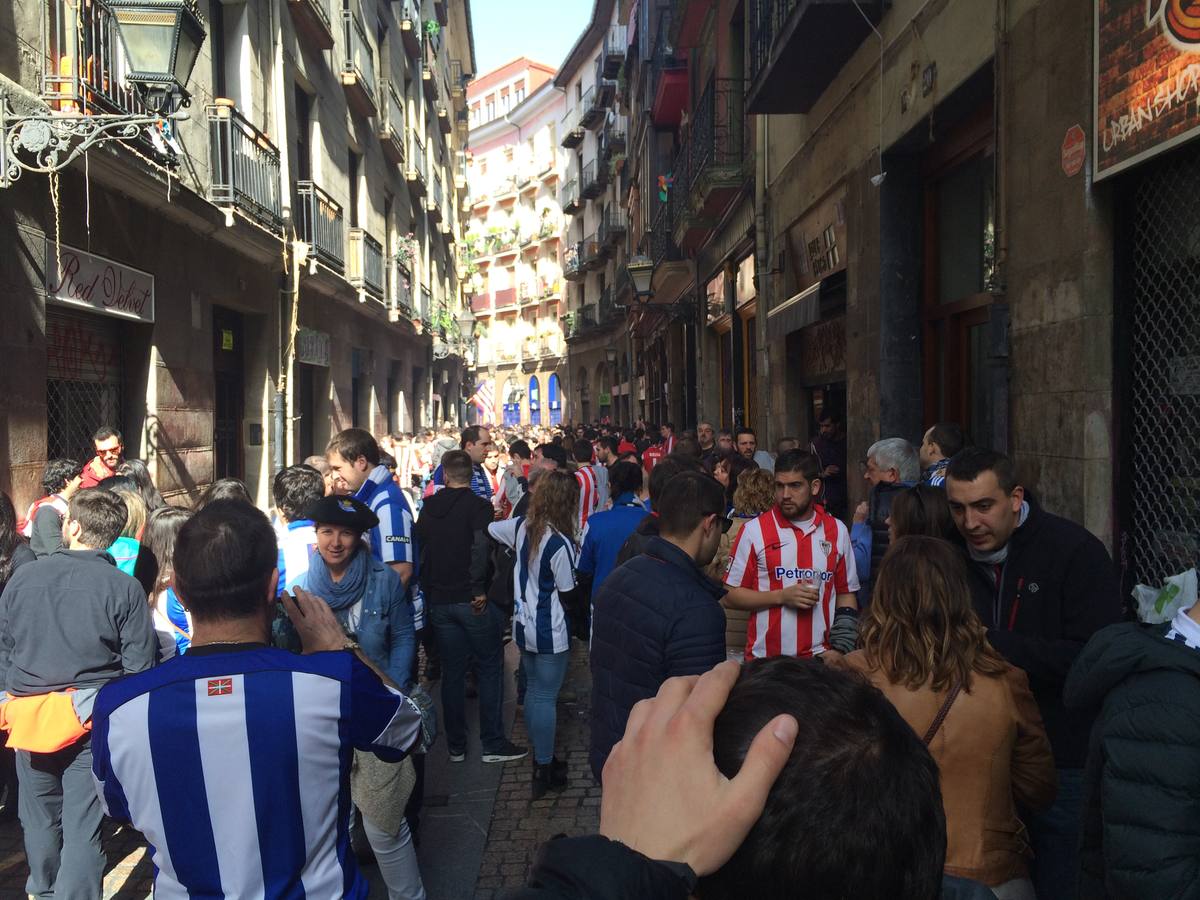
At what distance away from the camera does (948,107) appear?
21.6 feet

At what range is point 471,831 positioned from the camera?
4.61m

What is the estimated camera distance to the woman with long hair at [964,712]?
7.75 ft

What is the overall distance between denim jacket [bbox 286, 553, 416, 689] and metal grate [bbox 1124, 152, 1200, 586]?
144 inches

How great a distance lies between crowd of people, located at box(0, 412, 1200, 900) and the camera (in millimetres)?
958

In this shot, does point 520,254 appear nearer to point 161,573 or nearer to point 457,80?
point 457,80

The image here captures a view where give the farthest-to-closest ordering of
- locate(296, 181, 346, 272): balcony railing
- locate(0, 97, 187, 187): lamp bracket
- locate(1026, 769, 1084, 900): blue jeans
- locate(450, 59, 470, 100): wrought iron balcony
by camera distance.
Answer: locate(450, 59, 470, 100): wrought iron balcony < locate(296, 181, 346, 272): balcony railing < locate(0, 97, 187, 187): lamp bracket < locate(1026, 769, 1084, 900): blue jeans

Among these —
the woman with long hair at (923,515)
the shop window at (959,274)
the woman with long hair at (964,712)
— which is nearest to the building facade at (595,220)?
the shop window at (959,274)

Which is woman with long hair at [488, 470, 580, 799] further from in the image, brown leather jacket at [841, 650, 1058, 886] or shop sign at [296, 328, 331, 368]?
shop sign at [296, 328, 331, 368]

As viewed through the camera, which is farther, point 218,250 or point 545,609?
point 218,250

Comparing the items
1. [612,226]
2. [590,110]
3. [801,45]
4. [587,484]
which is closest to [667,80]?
[801,45]

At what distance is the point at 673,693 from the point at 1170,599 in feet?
6.55

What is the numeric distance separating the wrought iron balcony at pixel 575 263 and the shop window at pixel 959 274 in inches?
1306

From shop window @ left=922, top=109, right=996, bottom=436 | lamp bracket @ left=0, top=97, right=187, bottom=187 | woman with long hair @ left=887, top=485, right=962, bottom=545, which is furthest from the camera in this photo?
shop window @ left=922, top=109, right=996, bottom=436

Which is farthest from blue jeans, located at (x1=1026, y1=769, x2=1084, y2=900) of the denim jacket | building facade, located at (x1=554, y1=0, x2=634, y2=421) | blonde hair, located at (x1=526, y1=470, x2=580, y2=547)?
building facade, located at (x1=554, y1=0, x2=634, y2=421)
